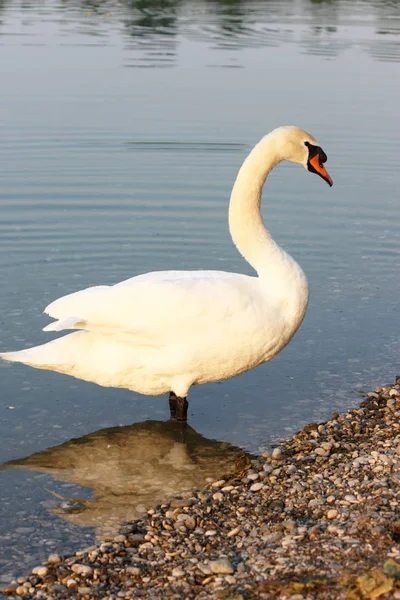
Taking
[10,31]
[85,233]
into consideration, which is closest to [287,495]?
[85,233]

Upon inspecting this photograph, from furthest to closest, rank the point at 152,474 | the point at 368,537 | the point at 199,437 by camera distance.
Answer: the point at 199,437 < the point at 152,474 < the point at 368,537

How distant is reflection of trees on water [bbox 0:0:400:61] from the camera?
2775 centimetres

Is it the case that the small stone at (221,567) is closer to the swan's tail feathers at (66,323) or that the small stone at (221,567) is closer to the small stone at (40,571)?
the small stone at (40,571)

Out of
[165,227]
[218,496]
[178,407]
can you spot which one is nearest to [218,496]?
[218,496]

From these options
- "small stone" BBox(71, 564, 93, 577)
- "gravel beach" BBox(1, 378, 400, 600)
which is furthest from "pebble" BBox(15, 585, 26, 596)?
"small stone" BBox(71, 564, 93, 577)

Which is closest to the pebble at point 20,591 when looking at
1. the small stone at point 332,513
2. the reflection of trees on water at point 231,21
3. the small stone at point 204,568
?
the small stone at point 204,568

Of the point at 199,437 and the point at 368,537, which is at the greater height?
the point at 368,537

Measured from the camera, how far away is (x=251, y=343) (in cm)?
684

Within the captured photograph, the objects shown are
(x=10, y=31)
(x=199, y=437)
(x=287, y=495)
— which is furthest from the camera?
(x=10, y=31)

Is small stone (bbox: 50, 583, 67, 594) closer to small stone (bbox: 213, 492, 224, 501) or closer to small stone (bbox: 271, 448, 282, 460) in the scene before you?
small stone (bbox: 213, 492, 224, 501)

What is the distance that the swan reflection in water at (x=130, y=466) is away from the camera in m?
6.00

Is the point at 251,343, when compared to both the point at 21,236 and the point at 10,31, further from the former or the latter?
the point at 10,31

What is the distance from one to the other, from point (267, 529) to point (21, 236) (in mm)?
6684

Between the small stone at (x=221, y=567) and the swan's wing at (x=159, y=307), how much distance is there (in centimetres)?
221
